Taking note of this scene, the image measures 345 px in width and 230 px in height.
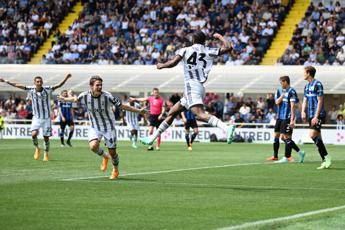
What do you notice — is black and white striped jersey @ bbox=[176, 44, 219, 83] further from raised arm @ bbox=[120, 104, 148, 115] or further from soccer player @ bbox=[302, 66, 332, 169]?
soccer player @ bbox=[302, 66, 332, 169]

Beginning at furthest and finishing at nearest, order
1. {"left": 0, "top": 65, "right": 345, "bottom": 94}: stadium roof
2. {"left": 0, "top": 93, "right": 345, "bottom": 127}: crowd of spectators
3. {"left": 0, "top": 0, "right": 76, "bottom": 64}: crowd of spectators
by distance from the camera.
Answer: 1. {"left": 0, "top": 0, "right": 76, "bottom": 64}: crowd of spectators
2. {"left": 0, "top": 65, "right": 345, "bottom": 94}: stadium roof
3. {"left": 0, "top": 93, "right": 345, "bottom": 127}: crowd of spectators

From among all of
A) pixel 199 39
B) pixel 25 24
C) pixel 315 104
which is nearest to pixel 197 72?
pixel 199 39

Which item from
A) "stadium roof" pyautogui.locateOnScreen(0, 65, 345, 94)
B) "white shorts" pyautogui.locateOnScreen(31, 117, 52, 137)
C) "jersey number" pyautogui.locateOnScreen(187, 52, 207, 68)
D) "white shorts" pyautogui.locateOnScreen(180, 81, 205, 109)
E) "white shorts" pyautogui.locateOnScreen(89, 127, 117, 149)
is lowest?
"white shorts" pyautogui.locateOnScreen(89, 127, 117, 149)

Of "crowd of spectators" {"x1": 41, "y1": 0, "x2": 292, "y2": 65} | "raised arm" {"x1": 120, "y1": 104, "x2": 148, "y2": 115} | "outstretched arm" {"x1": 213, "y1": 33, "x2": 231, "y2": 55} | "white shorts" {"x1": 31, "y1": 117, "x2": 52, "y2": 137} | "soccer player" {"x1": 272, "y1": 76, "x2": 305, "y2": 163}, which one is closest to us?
"raised arm" {"x1": 120, "y1": 104, "x2": 148, "y2": 115}

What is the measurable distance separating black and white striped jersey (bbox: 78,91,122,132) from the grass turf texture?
0.99 metres

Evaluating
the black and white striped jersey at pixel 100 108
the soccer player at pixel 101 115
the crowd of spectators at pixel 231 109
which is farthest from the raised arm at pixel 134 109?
the crowd of spectators at pixel 231 109

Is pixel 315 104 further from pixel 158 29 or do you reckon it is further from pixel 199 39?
pixel 158 29

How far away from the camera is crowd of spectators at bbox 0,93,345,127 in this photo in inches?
1628

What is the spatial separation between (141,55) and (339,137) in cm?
1338

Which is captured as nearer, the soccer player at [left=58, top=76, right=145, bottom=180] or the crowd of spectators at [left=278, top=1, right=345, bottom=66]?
the soccer player at [left=58, top=76, right=145, bottom=180]

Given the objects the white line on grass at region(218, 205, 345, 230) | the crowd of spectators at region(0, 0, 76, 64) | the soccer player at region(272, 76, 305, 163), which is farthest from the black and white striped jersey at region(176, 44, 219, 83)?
the crowd of spectators at region(0, 0, 76, 64)

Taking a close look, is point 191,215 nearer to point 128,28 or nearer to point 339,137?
point 339,137

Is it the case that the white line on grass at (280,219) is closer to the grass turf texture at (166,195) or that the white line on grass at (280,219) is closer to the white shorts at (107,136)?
the grass turf texture at (166,195)

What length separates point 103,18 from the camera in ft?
172
